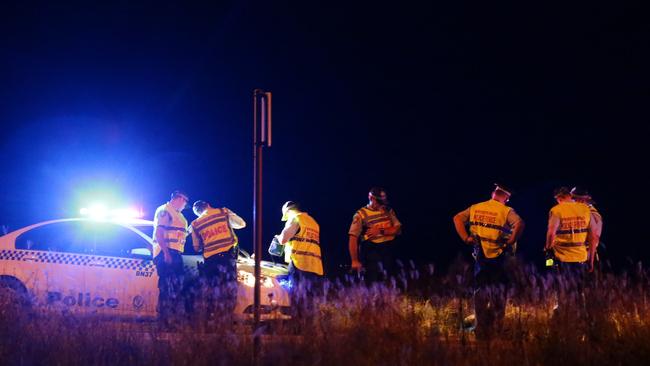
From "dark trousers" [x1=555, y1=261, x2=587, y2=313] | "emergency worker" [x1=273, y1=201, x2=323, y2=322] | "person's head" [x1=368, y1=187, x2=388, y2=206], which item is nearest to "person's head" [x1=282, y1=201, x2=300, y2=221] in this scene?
"emergency worker" [x1=273, y1=201, x2=323, y2=322]

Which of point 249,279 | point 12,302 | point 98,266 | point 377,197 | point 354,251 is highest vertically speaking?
point 377,197

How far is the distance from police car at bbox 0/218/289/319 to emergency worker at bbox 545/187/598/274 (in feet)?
9.69

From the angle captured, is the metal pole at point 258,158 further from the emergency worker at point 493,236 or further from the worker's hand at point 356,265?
the worker's hand at point 356,265

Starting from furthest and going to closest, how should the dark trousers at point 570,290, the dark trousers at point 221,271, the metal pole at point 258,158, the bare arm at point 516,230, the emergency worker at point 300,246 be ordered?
the emergency worker at point 300,246
the bare arm at point 516,230
the dark trousers at point 221,271
the dark trousers at point 570,290
the metal pole at point 258,158

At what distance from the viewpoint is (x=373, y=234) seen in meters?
9.10

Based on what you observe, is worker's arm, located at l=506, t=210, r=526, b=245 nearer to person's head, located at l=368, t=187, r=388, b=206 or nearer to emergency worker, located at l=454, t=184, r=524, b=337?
emergency worker, located at l=454, t=184, r=524, b=337

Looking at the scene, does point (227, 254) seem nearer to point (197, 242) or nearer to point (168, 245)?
point (197, 242)

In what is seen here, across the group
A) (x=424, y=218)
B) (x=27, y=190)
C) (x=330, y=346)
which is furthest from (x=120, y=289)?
(x=424, y=218)

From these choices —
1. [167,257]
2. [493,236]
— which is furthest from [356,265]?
[167,257]

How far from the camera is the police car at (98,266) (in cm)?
865

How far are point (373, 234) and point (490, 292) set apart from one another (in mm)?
1998

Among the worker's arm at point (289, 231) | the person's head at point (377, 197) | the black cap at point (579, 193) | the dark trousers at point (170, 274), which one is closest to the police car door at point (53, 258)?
the dark trousers at point (170, 274)

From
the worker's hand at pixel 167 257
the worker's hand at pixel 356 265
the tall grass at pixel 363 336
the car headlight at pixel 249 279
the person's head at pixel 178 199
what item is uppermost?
the person's head at pixel 178 199

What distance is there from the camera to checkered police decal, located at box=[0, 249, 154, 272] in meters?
8.77
